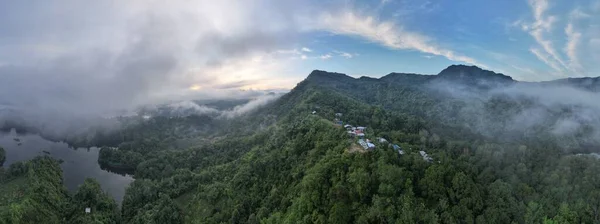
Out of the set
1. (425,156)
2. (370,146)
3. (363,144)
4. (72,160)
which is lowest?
(72,160)

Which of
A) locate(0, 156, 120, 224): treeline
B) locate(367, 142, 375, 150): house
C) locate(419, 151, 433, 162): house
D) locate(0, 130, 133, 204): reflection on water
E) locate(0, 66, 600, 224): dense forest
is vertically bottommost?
locate(0, 130, 133, 204): reflection on water

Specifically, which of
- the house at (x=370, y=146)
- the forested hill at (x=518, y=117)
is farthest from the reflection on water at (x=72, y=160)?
the forested hill at (x=518, y=117)

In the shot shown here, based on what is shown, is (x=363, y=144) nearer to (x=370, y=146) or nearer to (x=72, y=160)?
(x=370, y=146)

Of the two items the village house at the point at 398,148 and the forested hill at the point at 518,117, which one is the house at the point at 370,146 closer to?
the village house at the point at 398,148

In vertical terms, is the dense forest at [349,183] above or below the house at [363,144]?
below

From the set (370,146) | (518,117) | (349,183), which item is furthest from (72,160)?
(518,117)

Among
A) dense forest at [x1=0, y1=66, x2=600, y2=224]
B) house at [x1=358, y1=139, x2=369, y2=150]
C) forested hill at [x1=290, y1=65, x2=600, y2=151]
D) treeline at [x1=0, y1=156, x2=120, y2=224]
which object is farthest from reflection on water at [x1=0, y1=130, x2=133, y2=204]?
forested hill at [x1=290, y1=65, x2=600, y2=151]

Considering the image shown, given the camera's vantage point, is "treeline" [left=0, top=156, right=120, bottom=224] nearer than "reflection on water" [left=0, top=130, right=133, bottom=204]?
Yes

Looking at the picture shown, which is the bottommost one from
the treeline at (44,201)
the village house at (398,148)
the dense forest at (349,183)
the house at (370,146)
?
the treeline at (44,201)

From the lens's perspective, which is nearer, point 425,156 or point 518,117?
point 425,156

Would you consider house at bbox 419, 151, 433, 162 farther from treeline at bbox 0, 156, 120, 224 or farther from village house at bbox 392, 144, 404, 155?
treeline at bbox 0, 156, 120, 224
